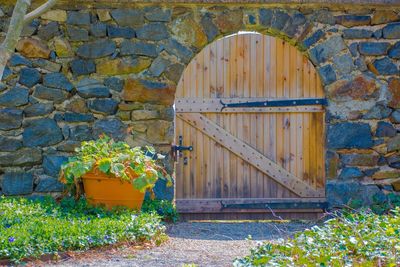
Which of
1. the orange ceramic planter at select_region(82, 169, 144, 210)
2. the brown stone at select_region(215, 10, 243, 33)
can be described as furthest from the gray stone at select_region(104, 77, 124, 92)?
the orange ceramic planter at select_region(82, 169, 144, 210)

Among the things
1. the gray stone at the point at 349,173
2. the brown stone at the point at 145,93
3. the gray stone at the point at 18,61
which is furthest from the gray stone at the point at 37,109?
the gray stone at the point at 349,173

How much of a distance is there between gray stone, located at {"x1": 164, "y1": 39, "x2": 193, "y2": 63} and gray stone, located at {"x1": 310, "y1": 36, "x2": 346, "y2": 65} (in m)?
1.28

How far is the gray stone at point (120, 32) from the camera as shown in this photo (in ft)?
23.5

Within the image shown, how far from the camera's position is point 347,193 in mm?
7281

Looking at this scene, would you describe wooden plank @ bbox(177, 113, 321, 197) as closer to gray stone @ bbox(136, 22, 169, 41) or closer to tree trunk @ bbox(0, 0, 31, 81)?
gray stone @ bbox(136, 22, 169, 41)

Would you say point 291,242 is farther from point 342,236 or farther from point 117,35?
point 117,35

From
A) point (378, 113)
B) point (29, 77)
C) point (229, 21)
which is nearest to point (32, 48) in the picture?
point (29, 77)

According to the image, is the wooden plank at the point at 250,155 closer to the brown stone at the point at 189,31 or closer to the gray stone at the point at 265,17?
the brown stone at the point at 189,31

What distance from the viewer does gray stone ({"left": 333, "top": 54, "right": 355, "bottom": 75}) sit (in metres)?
7.34

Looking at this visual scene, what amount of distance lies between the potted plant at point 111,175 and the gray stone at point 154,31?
4.53 feet

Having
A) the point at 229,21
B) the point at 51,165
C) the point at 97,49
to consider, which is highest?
the point at 229,21

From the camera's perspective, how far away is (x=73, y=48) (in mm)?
7172

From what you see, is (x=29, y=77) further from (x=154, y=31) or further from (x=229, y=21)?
(x=229, y=21)

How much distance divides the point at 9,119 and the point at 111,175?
1.60 m
